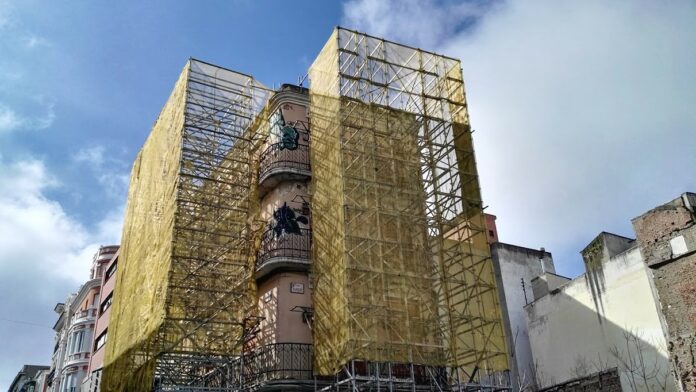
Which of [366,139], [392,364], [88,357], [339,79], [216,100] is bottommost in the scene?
[392,364]

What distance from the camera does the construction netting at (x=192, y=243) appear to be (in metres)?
23.0

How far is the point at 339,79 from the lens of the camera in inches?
945

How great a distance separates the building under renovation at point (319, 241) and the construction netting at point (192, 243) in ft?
0.27

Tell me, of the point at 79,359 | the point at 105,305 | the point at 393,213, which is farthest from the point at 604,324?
the point at 79,359

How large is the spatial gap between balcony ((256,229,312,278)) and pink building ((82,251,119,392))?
17.2 metres

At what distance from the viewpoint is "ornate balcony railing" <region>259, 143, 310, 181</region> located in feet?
81.3

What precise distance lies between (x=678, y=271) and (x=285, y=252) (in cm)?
1260

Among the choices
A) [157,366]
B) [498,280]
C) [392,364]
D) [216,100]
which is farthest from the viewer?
[498,280]

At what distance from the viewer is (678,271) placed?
52.2 ft

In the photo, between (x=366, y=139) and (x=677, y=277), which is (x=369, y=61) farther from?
(x=677, y=277)

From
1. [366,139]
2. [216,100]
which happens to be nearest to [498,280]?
[366,139]

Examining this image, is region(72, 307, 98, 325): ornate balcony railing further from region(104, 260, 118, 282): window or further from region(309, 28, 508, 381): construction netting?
region(309, 28, 508, 381): construction netting

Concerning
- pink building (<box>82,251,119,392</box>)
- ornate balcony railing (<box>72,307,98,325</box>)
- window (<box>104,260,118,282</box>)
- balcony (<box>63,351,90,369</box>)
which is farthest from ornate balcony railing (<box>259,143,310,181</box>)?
ornate balcony railing (<box>72,307,98,325</box>)

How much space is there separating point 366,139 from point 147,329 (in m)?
10.3
